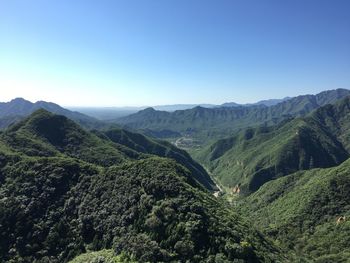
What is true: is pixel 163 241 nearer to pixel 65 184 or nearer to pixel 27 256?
pixel 27 256

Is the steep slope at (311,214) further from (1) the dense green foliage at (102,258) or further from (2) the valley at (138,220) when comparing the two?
(1) the dense green foliage at (102,258)

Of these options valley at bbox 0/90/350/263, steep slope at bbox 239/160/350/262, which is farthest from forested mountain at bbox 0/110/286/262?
steep slope at bbox 239/160/350/262

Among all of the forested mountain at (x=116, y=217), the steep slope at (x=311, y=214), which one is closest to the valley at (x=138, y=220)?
the forested mountain at (x=116, y=217)

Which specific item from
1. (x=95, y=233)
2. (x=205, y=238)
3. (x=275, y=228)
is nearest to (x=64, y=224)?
(x=95, y=233)

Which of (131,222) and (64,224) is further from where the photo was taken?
(64,224)

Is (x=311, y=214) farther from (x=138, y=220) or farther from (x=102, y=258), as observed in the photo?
(x=102, y=258)

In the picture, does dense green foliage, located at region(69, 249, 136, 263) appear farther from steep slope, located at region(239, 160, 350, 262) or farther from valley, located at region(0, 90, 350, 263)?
steep slope, located at region(239, 160, 350, 262)
